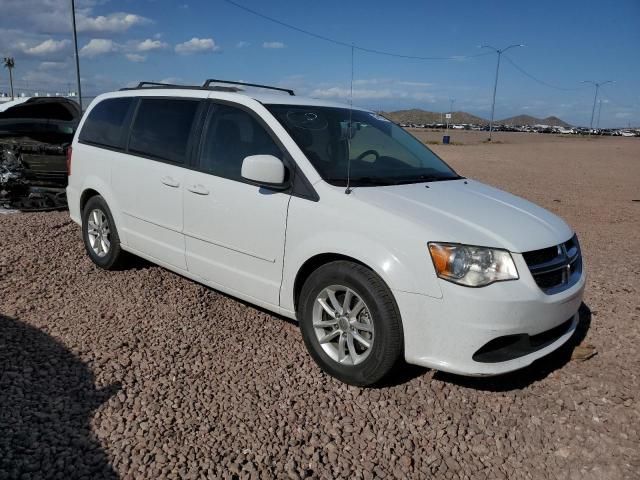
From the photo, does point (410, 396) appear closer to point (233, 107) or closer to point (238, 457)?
point (238, 457)

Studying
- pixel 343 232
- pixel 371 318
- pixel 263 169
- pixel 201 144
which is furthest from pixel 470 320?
pixel 201 144

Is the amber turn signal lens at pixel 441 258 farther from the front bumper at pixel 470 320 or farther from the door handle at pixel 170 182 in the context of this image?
the door handle at pixel 170 182

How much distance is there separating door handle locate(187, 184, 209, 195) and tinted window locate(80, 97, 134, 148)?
1.32 meters

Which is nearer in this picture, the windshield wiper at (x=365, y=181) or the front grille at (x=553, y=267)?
the front grille at (x=553, y=267)

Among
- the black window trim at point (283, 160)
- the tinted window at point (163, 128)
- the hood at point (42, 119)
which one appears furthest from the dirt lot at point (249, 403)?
the hood at point (42, 119)

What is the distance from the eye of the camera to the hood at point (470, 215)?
3246 mm

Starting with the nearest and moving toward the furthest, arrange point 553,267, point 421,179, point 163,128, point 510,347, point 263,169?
point 510,347
point 553,267
point 263,169
point 421,179
point 163,128

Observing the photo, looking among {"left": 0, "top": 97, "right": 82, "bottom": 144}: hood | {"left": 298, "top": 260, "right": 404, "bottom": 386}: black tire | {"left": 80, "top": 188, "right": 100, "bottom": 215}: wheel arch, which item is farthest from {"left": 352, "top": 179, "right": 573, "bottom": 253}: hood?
{"left": 0, "top": 97, "right": 82, "bottom": 144}: hood

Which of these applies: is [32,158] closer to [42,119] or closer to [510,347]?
[42,119]

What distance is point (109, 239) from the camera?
18.1ft

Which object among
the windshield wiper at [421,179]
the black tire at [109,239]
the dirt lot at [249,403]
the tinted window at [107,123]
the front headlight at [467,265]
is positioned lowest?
the dirt lot at [249,403]

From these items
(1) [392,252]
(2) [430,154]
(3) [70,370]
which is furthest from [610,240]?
(3) [70,370]

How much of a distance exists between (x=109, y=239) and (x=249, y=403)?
9.52 ft

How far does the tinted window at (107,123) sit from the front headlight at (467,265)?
345 centimetres
